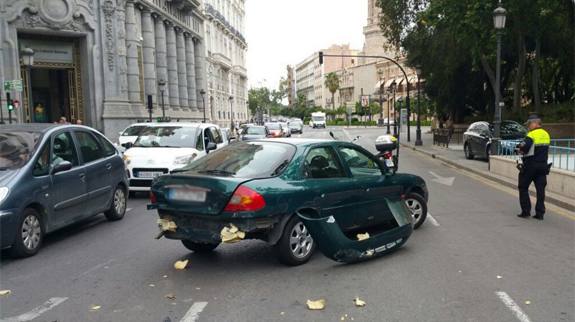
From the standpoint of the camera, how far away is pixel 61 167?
715cm

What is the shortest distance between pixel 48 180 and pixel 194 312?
3.55 m

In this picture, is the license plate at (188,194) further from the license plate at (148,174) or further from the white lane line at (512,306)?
the license plate at (148,174)

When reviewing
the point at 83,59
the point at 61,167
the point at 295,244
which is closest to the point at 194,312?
the point at 295,244

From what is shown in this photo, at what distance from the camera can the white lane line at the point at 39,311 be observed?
179 inches

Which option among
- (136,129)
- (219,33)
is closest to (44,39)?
(136,129)

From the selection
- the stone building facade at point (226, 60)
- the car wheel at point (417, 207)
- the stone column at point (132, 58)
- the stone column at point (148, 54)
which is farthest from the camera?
the stone building facade at point (226, 60)

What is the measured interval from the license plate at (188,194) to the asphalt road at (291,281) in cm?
84

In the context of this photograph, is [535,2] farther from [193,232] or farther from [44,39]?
[44,39]

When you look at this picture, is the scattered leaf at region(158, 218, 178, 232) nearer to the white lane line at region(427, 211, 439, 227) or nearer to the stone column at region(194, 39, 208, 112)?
the white lane line at region(427, 211, 439, 227)

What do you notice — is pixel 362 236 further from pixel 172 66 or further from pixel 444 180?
pixel 172 66

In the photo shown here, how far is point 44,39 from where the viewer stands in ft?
97.6

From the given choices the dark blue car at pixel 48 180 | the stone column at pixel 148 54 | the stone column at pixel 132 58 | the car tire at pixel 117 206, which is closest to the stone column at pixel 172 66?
the stone column at pixel 148 54

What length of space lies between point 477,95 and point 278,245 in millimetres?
35832

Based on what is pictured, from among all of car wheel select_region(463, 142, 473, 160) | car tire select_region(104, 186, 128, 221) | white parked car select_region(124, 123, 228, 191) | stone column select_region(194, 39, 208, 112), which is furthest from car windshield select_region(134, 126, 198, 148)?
stone column select_region(194, 39, 208, 112)
